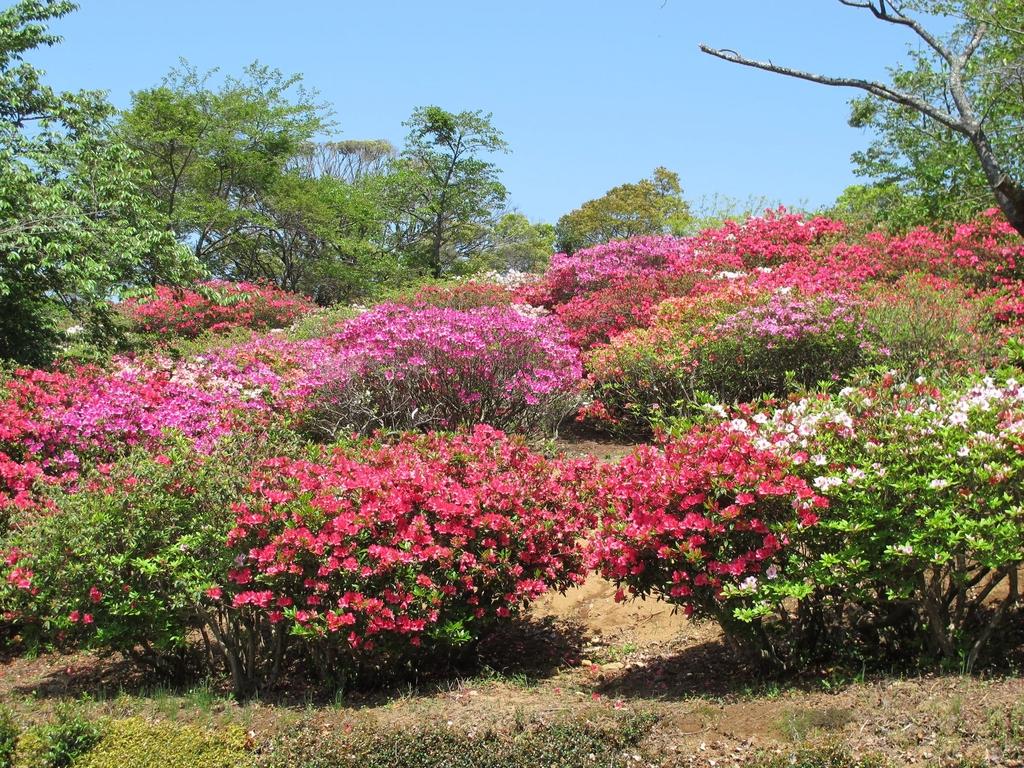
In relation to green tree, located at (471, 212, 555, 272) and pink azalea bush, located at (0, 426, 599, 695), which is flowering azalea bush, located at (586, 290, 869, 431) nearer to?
pink azalea bush, located at (0, 426, 599, 695)

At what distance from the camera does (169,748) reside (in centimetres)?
451

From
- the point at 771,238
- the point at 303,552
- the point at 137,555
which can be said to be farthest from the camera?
the point at 771,238

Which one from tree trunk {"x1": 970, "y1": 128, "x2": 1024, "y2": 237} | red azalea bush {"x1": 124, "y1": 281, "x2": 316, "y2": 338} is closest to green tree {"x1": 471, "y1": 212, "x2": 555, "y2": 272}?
red azalea bush {"x1": 124, "y1": 281, "x2": 316, "y2": 338}

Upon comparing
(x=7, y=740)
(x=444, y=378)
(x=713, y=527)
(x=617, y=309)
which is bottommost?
(x=7, y=740)

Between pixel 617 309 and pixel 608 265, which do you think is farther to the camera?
pixel 608 265

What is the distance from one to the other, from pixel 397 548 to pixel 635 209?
37105 mm

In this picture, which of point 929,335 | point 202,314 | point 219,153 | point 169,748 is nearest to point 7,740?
point 169,748

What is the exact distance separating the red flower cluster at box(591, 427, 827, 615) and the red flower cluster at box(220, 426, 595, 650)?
55 cm

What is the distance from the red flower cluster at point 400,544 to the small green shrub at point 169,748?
625 millimetres

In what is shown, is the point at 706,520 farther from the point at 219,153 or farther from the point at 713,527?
the point at 219,153

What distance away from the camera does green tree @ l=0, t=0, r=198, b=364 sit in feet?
34.2

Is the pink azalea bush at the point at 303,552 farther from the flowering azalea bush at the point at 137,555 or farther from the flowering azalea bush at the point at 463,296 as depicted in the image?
the flowering azalea bush at the point at 463,296

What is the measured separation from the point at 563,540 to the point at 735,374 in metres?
4.89

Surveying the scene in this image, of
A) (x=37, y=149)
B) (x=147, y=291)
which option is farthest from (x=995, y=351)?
(x=37, y=149)
